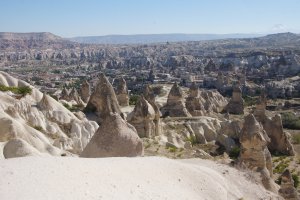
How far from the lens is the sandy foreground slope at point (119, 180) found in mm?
9992

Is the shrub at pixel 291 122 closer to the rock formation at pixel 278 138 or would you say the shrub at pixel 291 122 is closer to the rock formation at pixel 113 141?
the rock formation at pixel 278 138

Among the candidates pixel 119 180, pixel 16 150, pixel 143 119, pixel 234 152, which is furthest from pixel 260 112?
pixel 119 180

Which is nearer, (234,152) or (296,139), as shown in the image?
(234,152)

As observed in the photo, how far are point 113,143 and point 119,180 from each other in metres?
5.02

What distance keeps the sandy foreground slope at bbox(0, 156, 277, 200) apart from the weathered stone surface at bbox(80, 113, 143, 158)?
1.96 meters

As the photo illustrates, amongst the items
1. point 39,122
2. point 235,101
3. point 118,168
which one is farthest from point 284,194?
point 235,101

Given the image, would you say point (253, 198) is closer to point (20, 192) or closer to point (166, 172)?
point (166, 172)

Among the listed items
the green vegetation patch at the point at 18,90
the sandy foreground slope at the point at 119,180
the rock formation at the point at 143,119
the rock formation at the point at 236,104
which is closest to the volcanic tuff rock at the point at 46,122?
the green vegetation patch at the point at 18,90

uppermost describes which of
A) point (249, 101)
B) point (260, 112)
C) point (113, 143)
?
point (113, 143)

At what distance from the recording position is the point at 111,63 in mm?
156125

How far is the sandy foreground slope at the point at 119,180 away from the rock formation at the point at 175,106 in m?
24.6

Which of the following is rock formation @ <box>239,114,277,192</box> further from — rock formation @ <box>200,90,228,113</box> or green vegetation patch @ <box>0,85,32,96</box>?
rock formation @ <box>200,90,228,113</box>

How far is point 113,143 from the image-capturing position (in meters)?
16.7

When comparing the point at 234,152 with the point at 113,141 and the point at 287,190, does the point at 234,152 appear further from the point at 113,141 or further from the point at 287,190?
the point at 113,141
